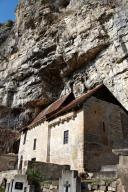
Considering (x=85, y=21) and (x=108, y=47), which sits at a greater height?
(x=85, y=21)

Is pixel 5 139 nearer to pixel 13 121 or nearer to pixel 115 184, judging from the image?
pixel 13 121

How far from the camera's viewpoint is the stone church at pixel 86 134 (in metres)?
20.1

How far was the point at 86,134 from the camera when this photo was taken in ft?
67.5

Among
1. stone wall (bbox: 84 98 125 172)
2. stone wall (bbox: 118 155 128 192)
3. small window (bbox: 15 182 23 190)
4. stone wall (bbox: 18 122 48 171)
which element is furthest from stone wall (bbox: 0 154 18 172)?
stone wall (bbox: 118 155 128 192)

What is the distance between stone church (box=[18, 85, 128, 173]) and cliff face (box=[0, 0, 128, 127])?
15.5 feet

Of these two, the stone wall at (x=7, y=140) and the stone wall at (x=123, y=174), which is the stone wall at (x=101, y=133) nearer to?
the stone wall at (x=123, y=174)

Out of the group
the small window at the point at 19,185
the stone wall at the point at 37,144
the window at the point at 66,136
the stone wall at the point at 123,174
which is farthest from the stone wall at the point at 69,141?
the stone wall at the point at 123,174

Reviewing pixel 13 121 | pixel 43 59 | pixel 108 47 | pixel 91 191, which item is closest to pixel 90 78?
pixel 108 47

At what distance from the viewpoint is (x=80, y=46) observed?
34.6 m

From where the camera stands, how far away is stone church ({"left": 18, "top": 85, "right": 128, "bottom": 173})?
20094 mm

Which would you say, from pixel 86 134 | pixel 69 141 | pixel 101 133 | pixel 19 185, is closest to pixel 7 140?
pixel 69 141

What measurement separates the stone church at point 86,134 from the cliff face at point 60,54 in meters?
4.72

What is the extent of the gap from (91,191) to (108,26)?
84.6 feet

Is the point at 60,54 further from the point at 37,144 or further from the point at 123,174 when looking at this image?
the point at 123,174
